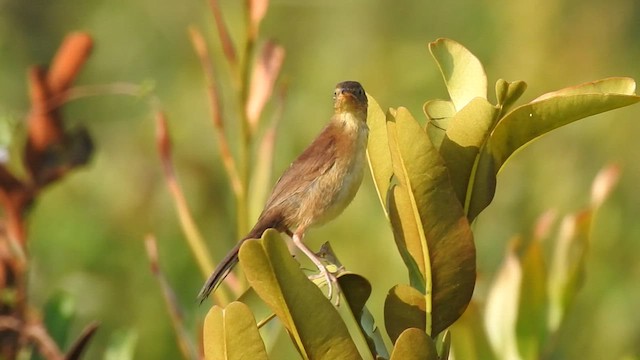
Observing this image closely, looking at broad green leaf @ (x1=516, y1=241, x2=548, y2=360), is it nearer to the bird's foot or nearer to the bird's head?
the bird's head

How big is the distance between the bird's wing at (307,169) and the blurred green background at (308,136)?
37.7 inches

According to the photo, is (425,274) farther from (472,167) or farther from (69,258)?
(69,258)

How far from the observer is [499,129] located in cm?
150

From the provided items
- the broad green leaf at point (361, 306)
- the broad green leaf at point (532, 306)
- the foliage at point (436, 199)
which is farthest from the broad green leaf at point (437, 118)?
the broad green leaf at point (532, 306)

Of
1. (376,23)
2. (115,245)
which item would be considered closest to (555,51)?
(376,23)

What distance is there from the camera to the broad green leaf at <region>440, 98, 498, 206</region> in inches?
58.4

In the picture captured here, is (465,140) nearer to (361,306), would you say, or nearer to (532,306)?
(361,306)

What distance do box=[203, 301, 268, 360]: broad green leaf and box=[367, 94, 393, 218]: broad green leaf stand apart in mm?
272

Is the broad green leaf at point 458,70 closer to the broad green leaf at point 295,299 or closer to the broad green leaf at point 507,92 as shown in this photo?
the broad green leaf at point 507,92

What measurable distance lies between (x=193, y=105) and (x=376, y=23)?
2.90ft

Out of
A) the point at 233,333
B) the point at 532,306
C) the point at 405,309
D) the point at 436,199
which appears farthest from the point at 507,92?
the point at 532,306

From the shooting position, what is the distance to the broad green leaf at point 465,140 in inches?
58.4

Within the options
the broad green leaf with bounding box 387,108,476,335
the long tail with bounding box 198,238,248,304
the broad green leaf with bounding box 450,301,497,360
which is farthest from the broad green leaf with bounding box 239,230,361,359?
the broad green leaf with bounding box 450,301,497,360

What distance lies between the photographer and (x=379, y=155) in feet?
5.34
